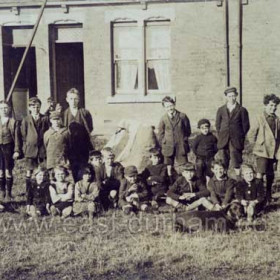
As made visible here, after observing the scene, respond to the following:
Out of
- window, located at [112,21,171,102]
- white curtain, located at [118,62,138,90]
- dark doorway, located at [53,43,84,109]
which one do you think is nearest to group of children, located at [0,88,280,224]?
window, located at [112,21,171,102]

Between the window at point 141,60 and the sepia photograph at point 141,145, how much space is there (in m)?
0.03

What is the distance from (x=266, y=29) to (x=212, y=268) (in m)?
10.1

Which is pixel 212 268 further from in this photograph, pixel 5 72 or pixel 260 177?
pixel 5 72

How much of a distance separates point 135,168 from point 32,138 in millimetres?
1664

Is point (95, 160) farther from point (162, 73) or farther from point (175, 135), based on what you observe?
point (162, 73)

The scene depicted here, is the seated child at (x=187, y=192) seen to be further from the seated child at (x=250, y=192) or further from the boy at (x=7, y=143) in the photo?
the boy at (x=7, y=143)

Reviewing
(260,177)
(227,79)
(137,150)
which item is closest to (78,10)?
(227,79)

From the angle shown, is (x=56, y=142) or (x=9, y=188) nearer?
(x=56, y=142)

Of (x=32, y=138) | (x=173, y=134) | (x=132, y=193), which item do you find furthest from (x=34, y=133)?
(x=173, y=134)

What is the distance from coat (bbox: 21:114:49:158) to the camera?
27.6ft

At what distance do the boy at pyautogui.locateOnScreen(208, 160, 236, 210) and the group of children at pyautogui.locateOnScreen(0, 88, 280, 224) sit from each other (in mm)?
14

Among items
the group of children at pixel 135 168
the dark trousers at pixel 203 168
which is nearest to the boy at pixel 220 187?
the group of children at pixel 135 168

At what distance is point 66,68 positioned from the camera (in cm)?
1612

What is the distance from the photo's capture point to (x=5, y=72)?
15562mm
